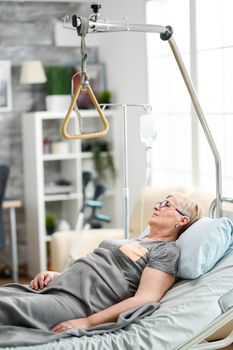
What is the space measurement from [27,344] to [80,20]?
1.29 metres

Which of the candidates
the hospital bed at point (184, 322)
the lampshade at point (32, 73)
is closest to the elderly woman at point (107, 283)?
the hospital bed at point (184, 322)

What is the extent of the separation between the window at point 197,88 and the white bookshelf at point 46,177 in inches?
24.6

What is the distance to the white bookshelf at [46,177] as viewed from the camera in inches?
234

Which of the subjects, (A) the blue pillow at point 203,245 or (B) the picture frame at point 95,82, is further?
(B) the picture frame at point 95,82

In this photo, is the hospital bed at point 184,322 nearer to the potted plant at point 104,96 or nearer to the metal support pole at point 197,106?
the metal support pole at point 197,106

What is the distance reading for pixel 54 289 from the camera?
312 centimetres

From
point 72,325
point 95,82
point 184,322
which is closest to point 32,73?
point 95,82

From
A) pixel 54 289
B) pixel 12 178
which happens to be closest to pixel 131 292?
pixel 54 289

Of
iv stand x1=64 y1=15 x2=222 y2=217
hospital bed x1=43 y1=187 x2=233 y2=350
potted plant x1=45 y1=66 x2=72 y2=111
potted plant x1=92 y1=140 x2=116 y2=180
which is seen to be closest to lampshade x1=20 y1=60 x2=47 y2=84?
potted plant x1=45 y1=66 x2=72 y2=111

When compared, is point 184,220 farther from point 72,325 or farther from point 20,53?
point 20,53

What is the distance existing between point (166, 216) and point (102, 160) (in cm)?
289

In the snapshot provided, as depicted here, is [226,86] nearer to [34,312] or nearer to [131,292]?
[131,292]

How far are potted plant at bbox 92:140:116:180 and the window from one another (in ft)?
1.52

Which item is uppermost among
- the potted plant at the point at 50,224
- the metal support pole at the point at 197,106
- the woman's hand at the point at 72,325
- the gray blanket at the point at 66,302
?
the metal support pole at the point at 197,106
